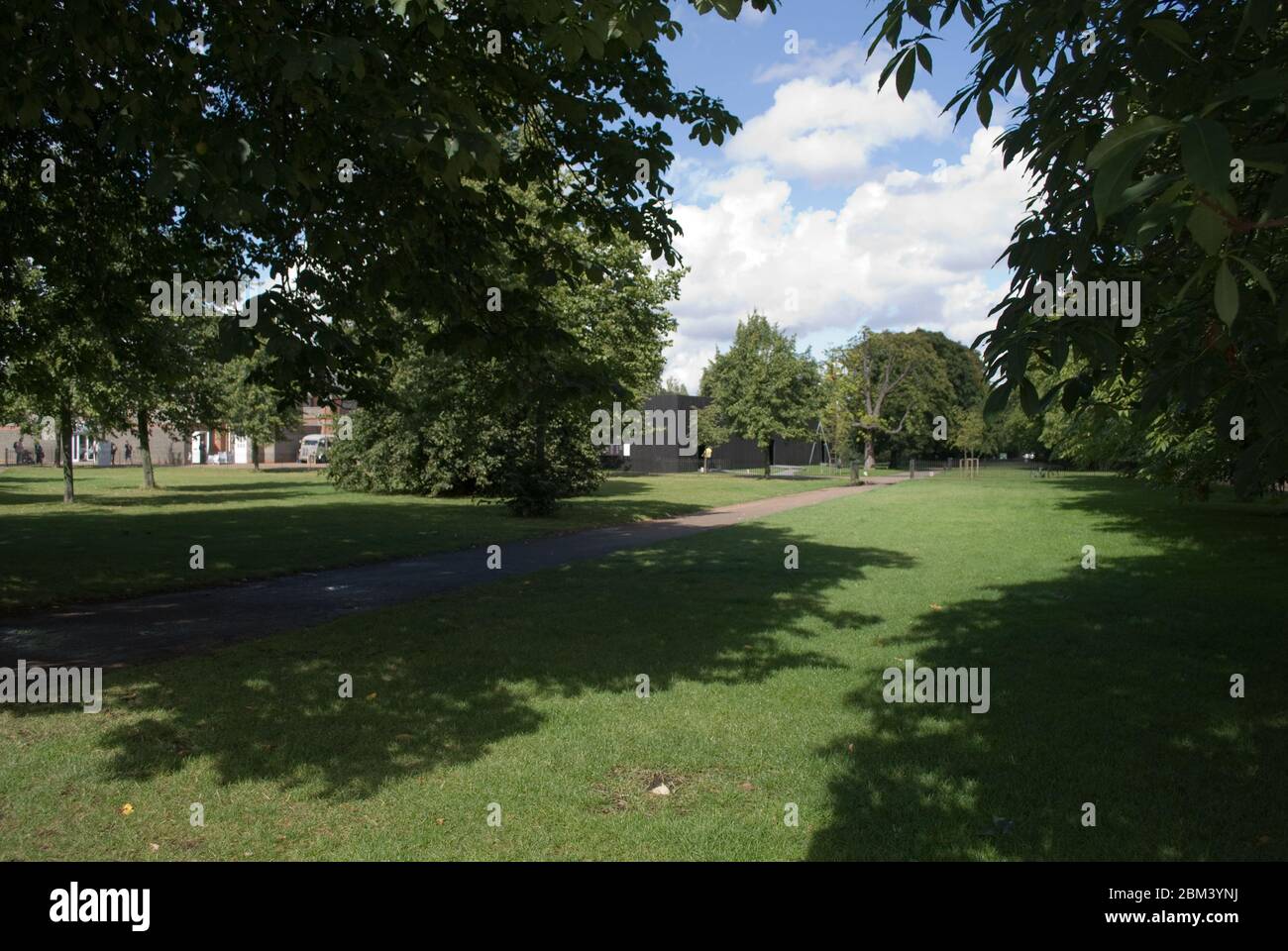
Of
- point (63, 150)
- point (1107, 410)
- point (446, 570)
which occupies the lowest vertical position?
point (446, 570)

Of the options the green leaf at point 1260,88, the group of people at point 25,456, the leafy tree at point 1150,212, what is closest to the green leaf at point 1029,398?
the leafy tree at point 1150,212

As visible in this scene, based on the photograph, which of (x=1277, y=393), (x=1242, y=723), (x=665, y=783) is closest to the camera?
(x=1277, y=393)

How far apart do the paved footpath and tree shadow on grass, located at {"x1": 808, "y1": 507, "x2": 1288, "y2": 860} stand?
235 inches

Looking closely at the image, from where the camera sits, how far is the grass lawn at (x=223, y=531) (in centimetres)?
1129

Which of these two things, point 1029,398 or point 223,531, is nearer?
point 1029,398

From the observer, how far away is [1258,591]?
1077cm

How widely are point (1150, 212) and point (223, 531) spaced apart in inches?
701

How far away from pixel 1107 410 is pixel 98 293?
396 inches

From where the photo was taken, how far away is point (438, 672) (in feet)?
22.9

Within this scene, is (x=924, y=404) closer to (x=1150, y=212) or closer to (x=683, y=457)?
(x=683, y=457)

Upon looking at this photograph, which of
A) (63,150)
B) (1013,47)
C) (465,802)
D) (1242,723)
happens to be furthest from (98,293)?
(1242,723)

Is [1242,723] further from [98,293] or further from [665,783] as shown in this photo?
[98,293]
